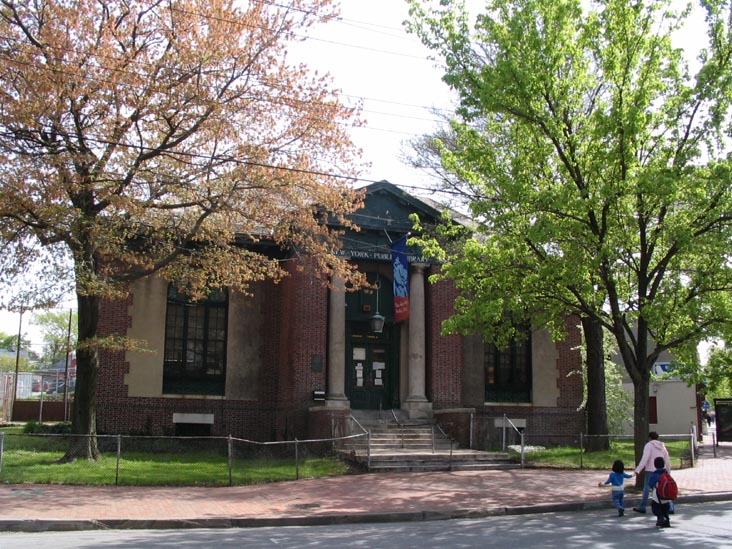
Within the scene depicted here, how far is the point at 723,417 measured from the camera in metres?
27.8

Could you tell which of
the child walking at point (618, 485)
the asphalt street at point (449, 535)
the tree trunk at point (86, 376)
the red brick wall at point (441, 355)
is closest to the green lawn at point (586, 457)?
the red brick wall at point (441, 355)

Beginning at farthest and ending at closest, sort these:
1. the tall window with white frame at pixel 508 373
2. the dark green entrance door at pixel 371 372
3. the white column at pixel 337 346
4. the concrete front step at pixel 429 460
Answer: the tall window with white frame at pixel 508 373
the dark green entrance door at pixel 371 372
the white column at pixel 337 346
the concrete front step at pixel 429 460

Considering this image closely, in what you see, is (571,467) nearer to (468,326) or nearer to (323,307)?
(468,326)

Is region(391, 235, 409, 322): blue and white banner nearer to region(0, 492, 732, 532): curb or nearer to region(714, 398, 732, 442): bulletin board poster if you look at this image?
region(0, 492, 732, 532): curb

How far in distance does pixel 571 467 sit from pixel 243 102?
13476 millimetres

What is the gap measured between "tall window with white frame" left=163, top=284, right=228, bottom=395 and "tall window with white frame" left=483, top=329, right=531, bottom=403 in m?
10.1

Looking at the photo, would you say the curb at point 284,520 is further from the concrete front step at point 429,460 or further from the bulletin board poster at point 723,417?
the bulletin board poster at point 723,417

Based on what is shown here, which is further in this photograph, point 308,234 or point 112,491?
point 308,234

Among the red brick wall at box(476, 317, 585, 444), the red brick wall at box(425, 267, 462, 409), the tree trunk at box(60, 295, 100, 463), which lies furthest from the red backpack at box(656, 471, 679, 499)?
the red brick wall at box(476, 317, 585, 444)

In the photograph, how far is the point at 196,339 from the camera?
26.5m

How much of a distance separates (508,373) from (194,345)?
1202cm

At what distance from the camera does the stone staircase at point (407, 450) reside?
20391mm

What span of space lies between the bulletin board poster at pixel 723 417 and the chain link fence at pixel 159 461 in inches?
591

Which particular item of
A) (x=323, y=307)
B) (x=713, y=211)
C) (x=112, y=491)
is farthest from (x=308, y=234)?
(x=713, y=211)
